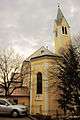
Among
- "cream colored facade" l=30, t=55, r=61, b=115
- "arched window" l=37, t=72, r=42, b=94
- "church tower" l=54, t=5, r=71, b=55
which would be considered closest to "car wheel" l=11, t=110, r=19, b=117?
"cream colored facade" l=30, t=55, r=61, b=115

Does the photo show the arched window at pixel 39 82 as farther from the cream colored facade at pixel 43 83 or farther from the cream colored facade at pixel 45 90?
the cream colored facade at pixel 45 90

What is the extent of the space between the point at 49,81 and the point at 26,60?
25.6ft

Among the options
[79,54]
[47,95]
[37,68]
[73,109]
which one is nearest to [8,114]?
[73,109]

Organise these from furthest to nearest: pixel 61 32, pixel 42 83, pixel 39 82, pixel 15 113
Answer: pixel 61 32, pixel 39 82, pixel 42 83, pixel 15 113

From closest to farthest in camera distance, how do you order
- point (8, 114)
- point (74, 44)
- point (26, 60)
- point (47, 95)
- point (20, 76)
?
point (8, 114)
point (74, 44)
point (47, 95)
point (20, 76)
point (26, 60)

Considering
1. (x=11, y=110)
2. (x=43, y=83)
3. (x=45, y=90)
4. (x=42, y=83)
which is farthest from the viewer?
(x=42, y=83)

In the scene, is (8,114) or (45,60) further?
(45,60)

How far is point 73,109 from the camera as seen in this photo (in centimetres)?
3191

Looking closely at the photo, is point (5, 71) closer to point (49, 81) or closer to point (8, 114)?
point (49, 81)

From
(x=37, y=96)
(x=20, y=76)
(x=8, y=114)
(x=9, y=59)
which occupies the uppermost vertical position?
(x=9, y=59)

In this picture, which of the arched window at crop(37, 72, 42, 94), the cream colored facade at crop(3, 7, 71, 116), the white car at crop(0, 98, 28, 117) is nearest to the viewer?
the white car at crop(0, 98, 28, 117)

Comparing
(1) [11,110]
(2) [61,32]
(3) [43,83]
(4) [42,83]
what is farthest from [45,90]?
(2) [61,32]

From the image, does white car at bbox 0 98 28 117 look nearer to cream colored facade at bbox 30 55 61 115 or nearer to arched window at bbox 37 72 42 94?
cream colored facade at bbox 30 55 61 115

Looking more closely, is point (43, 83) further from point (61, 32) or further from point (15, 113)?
point (15, 113)
